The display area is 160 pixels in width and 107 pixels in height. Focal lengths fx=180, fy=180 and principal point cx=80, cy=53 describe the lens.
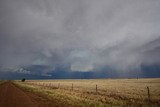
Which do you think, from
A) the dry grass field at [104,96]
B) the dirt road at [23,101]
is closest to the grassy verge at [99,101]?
the dry grass field at [104,96]

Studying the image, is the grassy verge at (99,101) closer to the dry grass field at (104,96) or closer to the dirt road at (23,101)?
the dry grass field at (104,96)

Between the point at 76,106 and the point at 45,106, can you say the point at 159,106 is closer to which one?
the point at 76,106

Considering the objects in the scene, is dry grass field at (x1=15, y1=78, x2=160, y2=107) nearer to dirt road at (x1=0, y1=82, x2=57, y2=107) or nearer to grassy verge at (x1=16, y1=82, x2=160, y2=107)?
grassy verge at (x1=16, y1=82, x2=160, y2=107)

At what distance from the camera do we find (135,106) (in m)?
16.9

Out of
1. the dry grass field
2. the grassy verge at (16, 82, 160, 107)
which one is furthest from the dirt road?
the dry grass field

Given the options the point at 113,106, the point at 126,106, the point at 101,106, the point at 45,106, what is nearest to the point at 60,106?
the point at 45,106

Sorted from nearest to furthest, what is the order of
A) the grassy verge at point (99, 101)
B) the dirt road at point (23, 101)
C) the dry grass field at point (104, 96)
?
1. the dirt road at point (23, 101)
2. the grassy verge at point (99, 101)
3. the dry grass field at point (104, 96)

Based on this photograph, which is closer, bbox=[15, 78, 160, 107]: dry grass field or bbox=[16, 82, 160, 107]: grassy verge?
bbox=[16, 82, 160, 107]: grassy verge

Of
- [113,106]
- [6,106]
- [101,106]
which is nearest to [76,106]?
[101,106]

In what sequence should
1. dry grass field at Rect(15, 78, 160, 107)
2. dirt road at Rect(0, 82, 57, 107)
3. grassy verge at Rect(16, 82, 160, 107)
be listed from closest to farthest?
dirt road at Rect(0, 82, 57, 107), grassy verge at Rect(16, 82, 160, 107), dry grass field at Rect(15, 78, 160, 107)

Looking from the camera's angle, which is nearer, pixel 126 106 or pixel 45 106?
pixel 45 106

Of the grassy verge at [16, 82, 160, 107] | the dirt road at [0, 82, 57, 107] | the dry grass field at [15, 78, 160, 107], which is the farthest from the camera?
the dry grass field at [15, 78, 160, 107]

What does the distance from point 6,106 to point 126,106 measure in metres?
10.7

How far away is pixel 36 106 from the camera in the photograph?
15.6 m
